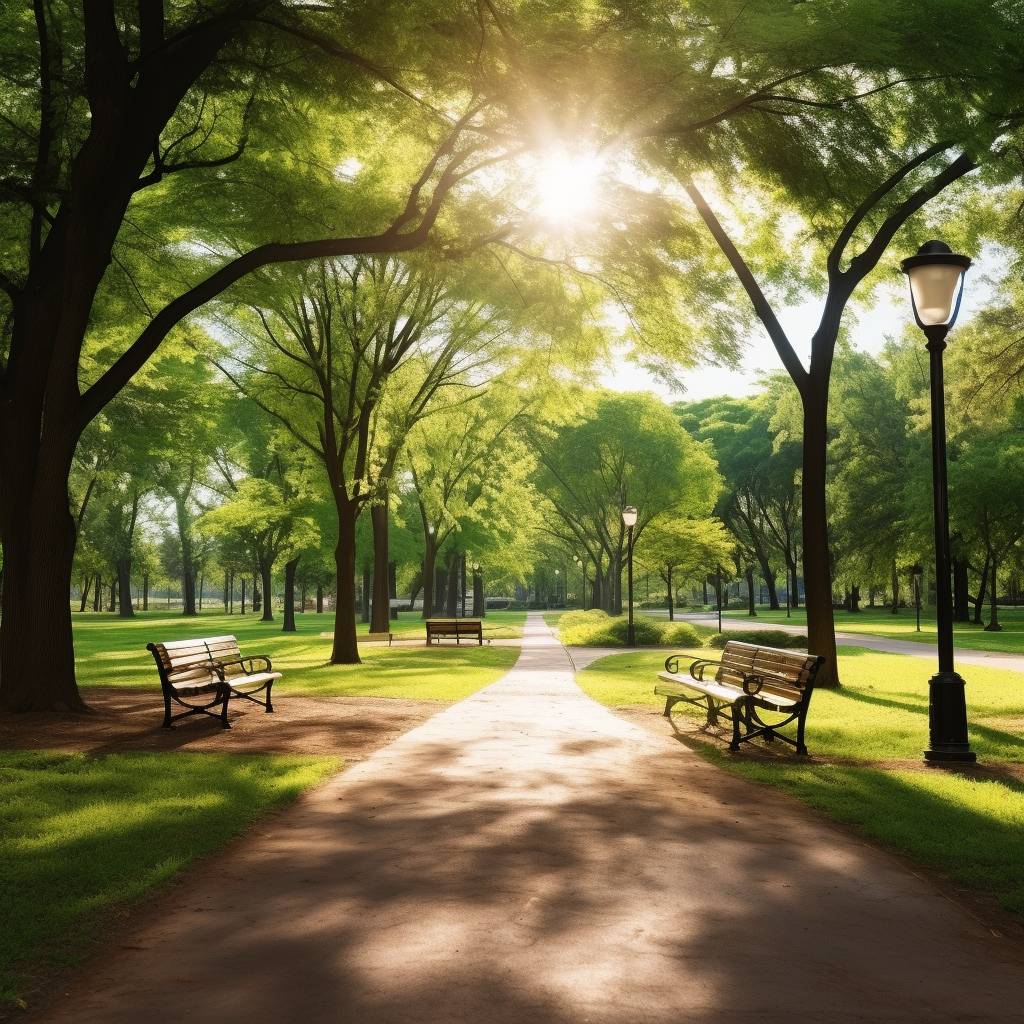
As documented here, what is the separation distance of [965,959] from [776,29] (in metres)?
9.01

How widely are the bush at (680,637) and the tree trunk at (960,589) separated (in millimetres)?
17798

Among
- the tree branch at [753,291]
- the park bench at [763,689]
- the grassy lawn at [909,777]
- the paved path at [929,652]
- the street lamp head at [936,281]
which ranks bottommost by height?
the paved path at [929,652]

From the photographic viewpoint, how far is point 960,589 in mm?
44562

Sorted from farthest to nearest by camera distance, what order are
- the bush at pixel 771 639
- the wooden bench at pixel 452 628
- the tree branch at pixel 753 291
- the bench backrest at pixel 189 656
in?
the wooden bench at pixel 452 628, the bush at pixel 771 639, the tree branch at pixel 753 291, the bench backrest at pixel 189 656

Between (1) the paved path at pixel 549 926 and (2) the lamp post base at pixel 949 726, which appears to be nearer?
(1) the paved path at pixel 549 926

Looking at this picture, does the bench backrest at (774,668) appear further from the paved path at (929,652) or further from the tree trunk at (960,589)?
the tree trunk at (960,589)

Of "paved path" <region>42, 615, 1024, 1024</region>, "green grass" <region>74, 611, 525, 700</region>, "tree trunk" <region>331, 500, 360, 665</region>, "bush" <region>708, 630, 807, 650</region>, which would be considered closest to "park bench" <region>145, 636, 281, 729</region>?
"green grass" <region>74, 611, 525, 700</region>

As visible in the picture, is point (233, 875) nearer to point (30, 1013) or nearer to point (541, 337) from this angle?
point (30, 1013)

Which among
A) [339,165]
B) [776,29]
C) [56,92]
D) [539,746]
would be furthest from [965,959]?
[339,165]

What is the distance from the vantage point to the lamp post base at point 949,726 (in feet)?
30.3

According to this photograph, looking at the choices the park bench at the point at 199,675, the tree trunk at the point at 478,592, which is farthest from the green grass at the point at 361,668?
the tree trunk at the point at 478,592

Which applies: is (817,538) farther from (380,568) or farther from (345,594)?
(380,568)

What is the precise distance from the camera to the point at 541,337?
2139cm

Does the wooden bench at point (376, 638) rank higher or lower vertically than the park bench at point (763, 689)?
lower
